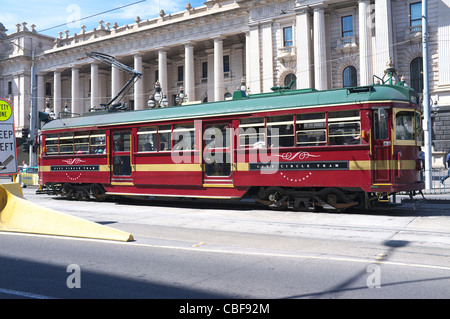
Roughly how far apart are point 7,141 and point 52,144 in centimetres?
886

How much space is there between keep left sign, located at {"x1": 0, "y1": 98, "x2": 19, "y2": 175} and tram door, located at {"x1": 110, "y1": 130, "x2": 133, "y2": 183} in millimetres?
6029

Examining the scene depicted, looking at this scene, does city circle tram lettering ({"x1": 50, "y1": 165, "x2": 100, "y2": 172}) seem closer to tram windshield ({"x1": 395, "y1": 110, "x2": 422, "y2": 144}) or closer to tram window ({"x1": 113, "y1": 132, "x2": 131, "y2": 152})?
tram window ({"x1": 113, "y1": 132, "x2": 131, "y2": 152})

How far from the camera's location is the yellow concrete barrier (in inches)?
345

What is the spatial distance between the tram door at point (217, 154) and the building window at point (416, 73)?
26850 millimetres

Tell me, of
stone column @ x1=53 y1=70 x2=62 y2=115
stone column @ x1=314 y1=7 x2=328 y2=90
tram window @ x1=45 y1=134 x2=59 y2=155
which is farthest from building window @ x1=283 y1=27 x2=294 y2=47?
stone column @ x1=53 y1=70 x2=62 y2=115

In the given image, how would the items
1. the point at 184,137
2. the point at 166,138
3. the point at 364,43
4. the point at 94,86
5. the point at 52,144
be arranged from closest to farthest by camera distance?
the point at 184,137 → the point at 166,138 → the point at 52,144 → the point at 364,43 → the point at 94,86

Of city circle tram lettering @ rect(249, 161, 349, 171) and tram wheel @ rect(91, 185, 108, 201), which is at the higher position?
city circle tram lettering @ rect(249, 161, 349, 171)

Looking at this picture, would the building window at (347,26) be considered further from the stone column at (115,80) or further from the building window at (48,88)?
the building window at (48,88)

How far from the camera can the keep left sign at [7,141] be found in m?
9.76

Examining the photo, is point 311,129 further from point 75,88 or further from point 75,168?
point 75,88

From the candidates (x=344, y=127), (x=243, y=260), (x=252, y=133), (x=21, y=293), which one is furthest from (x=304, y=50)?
(x=21, y=293)

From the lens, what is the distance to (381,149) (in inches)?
455

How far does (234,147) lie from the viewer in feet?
44.4

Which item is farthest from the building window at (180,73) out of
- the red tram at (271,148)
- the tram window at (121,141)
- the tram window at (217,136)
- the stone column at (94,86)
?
the tram window at (217,136)
